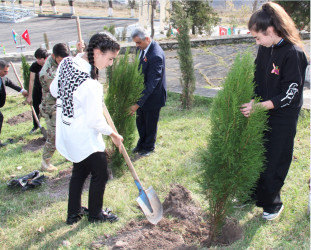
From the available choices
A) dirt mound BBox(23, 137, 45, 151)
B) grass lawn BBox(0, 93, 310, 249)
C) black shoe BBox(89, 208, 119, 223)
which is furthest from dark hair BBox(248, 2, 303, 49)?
dirt mound BBox(23, 137, 45, 151)

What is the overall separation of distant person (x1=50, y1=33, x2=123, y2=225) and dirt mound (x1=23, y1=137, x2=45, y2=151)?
2870 mm

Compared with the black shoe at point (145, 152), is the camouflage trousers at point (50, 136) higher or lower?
higher

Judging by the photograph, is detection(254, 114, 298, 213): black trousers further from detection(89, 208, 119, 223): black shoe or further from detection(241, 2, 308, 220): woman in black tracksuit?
detection(89, 208, 119, 223): black shoe

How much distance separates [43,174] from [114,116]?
1.34 metres

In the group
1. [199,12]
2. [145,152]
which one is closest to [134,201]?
[145,152]

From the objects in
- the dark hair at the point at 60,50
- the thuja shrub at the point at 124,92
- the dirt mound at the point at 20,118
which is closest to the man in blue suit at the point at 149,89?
the thuja shrub at the point at 124,92

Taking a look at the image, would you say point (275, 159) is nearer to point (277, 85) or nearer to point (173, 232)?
point (277, 85)

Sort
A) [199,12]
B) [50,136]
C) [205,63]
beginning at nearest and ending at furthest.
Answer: [50,136]
[205,63]
[199,12]

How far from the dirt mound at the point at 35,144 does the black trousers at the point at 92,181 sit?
8.88 feet

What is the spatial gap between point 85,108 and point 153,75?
2084 mm

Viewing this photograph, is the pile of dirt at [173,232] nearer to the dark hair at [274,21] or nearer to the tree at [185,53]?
the dark hair at [274,21]

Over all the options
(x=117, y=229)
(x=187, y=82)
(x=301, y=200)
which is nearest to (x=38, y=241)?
(x=117, y=229)

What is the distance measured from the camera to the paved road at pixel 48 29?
910 inches

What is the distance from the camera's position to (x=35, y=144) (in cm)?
571
